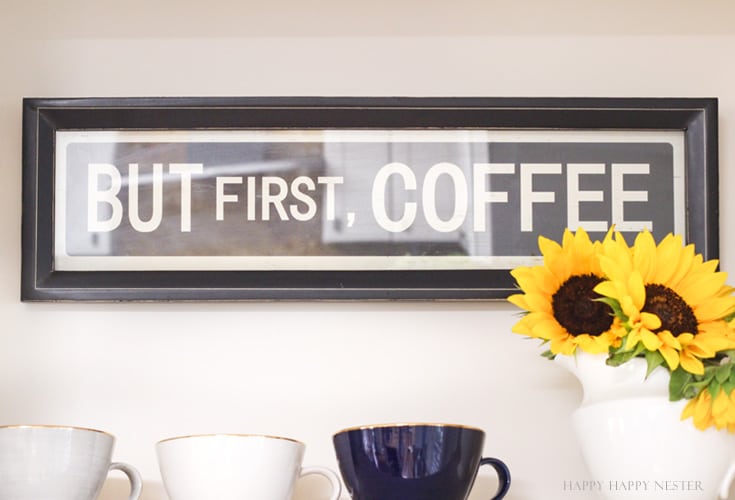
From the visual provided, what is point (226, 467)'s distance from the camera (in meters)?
1.08

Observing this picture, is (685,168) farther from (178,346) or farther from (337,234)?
(178,346)

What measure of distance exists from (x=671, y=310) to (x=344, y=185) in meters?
0.46

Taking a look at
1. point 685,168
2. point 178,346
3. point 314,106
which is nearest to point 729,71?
point 685,168

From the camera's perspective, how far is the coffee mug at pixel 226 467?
1.08m

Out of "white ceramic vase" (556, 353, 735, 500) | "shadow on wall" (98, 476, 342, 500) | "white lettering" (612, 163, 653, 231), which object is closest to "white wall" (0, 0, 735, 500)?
"shadow on wall" (98, 476, 342, 500)

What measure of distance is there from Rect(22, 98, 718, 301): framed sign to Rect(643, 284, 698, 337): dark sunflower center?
0.87 ft

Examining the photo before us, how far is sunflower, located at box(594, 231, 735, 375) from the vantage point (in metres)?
1.08

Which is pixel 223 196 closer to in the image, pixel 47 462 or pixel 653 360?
pixel 47 462

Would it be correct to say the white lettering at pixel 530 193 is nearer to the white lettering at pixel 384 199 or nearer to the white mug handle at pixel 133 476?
the white lettering at pixel 384 199

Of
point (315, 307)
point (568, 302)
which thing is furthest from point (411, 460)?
point (315, 307)

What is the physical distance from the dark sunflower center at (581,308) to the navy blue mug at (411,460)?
154 mm

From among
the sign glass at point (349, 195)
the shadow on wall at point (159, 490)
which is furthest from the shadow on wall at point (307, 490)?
the sign glass at point (349, 195)

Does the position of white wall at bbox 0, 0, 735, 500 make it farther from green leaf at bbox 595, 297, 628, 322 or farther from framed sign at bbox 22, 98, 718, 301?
green leaf at bbox 595, 297, 628, 322

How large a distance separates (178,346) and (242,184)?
0.22 m
